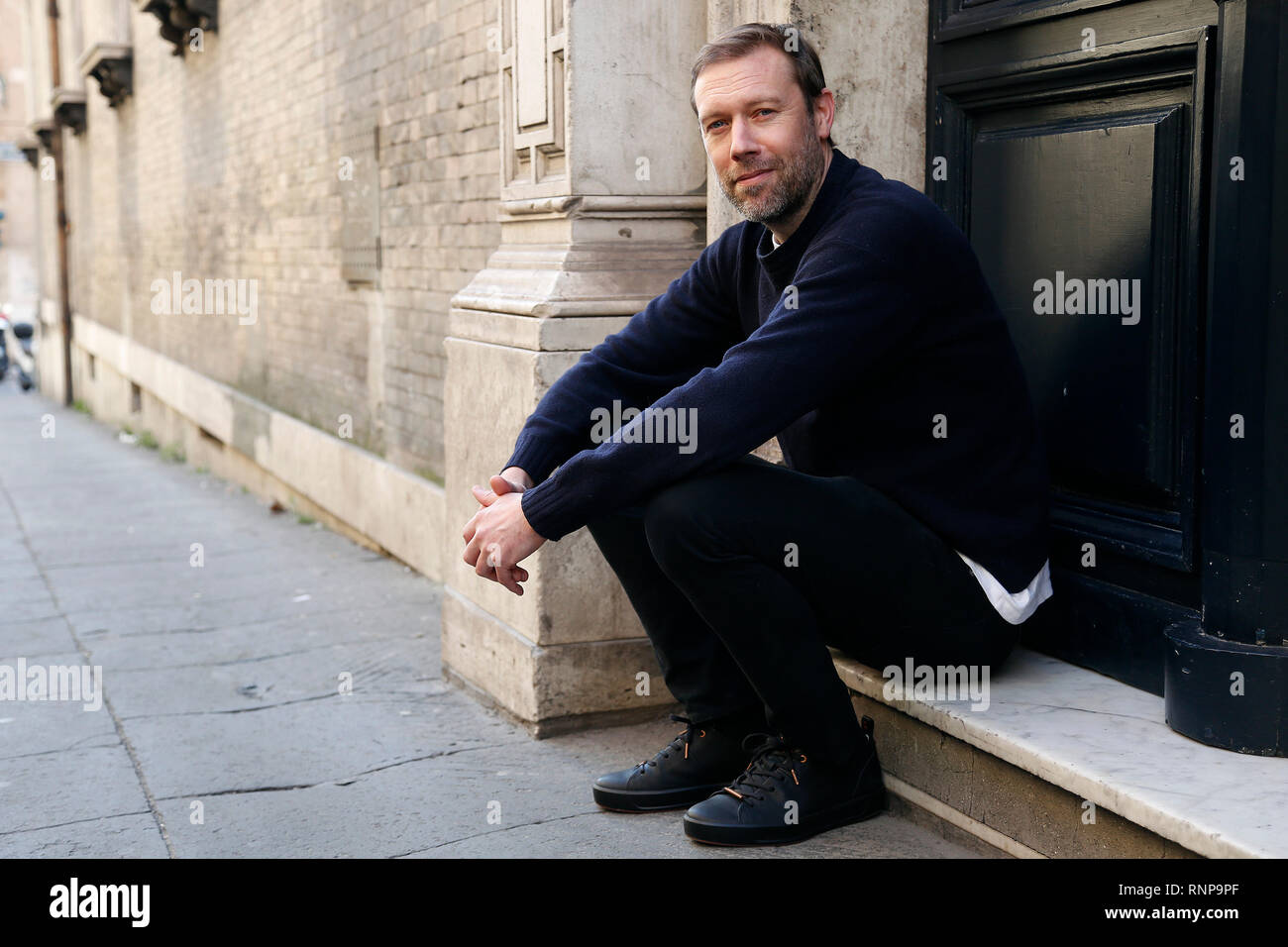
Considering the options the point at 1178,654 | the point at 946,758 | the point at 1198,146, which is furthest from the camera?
the point at 946,758

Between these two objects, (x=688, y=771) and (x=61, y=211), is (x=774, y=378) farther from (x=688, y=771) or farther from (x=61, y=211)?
(x=61, y=211)

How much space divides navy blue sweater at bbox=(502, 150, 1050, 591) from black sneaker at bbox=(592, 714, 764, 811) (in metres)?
0.60

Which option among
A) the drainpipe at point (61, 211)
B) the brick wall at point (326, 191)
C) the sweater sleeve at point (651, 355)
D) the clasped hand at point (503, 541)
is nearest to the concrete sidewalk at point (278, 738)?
the clasped hand at point (503, 541)

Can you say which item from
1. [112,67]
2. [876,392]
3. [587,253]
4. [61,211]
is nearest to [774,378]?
[876,392]

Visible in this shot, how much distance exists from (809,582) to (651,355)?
0.80 m

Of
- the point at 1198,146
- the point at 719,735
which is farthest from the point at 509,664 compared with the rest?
the point at 1198,146

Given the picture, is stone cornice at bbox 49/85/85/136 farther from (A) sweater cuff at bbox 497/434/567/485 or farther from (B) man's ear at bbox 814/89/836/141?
(B) man's ear at bbox 814/89/836/141

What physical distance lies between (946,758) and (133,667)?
117 inches

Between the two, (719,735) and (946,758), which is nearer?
(946,758)

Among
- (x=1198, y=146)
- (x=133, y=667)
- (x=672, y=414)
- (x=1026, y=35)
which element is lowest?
(x=133, y=667)

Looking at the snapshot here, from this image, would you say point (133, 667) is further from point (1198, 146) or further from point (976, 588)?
point (1198, 146)

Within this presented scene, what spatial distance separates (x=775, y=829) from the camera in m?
2.75

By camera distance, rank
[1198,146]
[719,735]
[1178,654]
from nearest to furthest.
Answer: [1178,654]
[1198,146]
[719,735]
